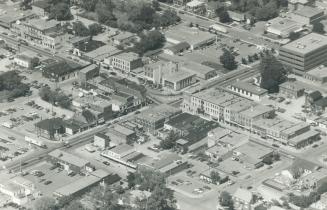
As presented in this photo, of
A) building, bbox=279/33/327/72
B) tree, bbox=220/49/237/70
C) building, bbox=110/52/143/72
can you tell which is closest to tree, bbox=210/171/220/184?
tree, bbox=220/49/237/70

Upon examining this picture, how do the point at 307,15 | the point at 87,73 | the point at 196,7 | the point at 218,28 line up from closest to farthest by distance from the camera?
the point at 87,73
the point at 218,28
the point at 307,15
the point at 196,7

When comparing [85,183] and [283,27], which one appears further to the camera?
[283,27]

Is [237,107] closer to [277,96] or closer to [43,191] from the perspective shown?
[277,96]

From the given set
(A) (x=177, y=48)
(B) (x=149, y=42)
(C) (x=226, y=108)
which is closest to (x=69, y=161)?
(C) (x=226, y=108)

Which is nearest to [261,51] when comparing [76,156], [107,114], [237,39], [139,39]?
[237,39]

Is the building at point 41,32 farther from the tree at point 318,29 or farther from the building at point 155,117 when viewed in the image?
the tree at point 318,29

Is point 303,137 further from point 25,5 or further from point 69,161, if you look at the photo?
point 25,5
